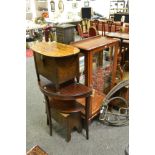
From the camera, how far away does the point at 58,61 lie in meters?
1.97

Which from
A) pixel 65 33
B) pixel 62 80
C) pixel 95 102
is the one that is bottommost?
pixel 95 102

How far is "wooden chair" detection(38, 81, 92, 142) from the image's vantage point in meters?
2.09

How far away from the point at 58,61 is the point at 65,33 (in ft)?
1.09

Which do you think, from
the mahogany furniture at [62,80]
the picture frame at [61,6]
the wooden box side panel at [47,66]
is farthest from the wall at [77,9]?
the mahogany furniture at [62,80]

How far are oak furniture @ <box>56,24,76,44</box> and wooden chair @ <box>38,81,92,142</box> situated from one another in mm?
502

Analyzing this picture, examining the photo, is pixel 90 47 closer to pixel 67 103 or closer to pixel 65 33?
pixel 65 33

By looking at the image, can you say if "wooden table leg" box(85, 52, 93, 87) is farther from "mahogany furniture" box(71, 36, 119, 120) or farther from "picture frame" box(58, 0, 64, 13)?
"picture frame" box(58, 0, 64, 13)

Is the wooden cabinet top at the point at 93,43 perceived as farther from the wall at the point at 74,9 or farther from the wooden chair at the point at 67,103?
the wall at the point at 74,9

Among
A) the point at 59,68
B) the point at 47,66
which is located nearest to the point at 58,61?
the point at 59,68

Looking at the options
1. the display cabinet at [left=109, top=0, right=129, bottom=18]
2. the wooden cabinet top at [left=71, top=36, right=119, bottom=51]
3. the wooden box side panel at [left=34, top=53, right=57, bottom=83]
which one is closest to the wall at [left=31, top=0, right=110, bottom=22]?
the display cabinet at [left=109, top=0, right=129, bottom=18]

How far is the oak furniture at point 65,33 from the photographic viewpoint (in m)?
2.01
